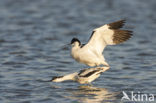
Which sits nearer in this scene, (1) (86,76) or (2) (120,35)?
(1) (86,76)

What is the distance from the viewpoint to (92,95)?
9.01m

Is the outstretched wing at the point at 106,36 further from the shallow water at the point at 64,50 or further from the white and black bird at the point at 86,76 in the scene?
the shallow water at the point at 64,50

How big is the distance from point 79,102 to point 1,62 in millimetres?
3937

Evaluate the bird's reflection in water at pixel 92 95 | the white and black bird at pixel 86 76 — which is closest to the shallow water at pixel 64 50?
the bird's reflection in water at pixel 92 95

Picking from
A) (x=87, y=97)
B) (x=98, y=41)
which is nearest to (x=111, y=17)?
(x=98, y=41)

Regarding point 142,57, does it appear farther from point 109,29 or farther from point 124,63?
point 109,29

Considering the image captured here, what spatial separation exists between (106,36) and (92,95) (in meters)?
1.49

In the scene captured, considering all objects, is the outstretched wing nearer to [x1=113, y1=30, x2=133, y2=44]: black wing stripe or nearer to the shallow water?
[x1=113, y1=30, x2=133, y2=44]: black wing stripe

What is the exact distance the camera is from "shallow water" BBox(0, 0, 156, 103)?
923cm

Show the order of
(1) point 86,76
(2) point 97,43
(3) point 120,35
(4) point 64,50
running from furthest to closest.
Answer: (4) point 64,50 < (3) point 120,35 < (2) point 97,43 < (1) point 86,76

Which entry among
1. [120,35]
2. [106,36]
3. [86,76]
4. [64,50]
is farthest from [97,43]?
[64,50]

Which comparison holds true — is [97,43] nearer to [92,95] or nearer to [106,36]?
[106,36]

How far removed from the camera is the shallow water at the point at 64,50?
9227 millimetres

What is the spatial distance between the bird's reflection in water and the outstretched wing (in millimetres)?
903
